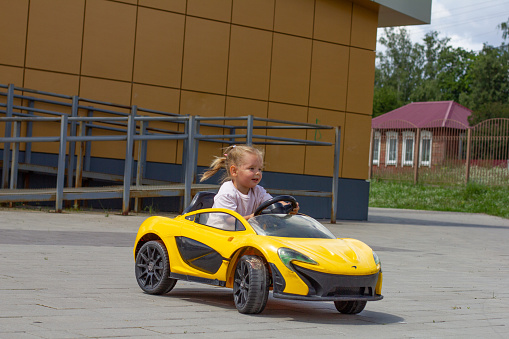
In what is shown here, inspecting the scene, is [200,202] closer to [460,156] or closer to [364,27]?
[364,27]

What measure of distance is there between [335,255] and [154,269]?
1700 millimetres

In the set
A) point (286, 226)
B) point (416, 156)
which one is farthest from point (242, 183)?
point (416, 156)

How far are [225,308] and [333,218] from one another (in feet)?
36.3

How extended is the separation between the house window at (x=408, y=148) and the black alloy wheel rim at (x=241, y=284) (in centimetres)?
3108

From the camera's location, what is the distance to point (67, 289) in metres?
6.10

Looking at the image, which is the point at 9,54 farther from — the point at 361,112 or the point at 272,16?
the point at 361,112

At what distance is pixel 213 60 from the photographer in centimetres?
1820

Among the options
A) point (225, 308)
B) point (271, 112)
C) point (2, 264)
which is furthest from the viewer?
point (271, 112)

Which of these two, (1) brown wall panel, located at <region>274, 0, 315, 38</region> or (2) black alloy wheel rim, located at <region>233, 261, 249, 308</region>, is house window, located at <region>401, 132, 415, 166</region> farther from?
(2) black alloy wheel rim, located at <region>233, 261, 249, 308</region>

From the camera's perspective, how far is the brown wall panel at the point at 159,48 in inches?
683

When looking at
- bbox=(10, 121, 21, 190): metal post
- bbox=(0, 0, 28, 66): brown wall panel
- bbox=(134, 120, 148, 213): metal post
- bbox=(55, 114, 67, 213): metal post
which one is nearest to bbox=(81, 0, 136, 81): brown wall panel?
bbox=(0, 0, 28, 66): brown wall panel

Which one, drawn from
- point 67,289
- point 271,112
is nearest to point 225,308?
point 67,289

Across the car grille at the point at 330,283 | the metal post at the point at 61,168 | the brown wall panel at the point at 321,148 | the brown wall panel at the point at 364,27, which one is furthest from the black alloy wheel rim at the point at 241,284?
the brown wall panel at the point at 364,27

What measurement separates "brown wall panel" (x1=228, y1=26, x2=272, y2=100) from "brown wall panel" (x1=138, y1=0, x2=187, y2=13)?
4.61 feet
